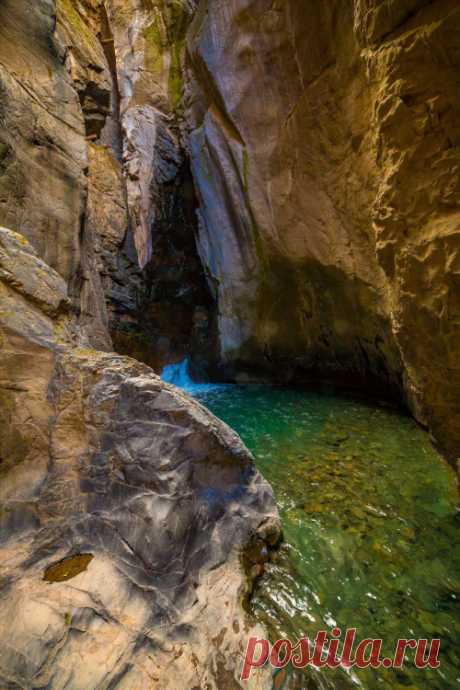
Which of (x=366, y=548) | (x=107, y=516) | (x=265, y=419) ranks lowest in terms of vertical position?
(x=366, y=548)

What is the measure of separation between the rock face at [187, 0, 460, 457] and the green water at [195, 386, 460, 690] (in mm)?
941

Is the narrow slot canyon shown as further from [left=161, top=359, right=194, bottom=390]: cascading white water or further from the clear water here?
[left=161, top=359, right=194, bottom=390]: cascading white water

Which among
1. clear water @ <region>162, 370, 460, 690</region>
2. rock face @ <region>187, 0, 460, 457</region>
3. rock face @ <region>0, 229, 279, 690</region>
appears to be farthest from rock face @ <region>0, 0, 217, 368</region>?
clear water @ <region>162, 370, 460, 690</region>

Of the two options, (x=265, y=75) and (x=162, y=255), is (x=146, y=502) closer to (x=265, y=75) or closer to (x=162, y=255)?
(x=265, y=75)

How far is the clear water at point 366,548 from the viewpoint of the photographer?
229 cm

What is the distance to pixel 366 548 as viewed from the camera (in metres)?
3.12

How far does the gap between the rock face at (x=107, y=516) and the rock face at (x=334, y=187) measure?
291 cm

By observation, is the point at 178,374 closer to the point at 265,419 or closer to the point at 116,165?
the point at 265,419

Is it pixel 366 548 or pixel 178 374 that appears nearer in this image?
pixel 366 548

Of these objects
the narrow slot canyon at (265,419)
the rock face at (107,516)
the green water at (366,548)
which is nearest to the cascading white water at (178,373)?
the narrow slot canyon at (265,419)

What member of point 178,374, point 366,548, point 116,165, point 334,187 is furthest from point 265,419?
point 116,165

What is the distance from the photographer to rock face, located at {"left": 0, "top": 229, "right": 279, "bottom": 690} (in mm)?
1913

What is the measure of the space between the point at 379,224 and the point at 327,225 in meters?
4.36

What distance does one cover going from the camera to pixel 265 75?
8.50 metres
